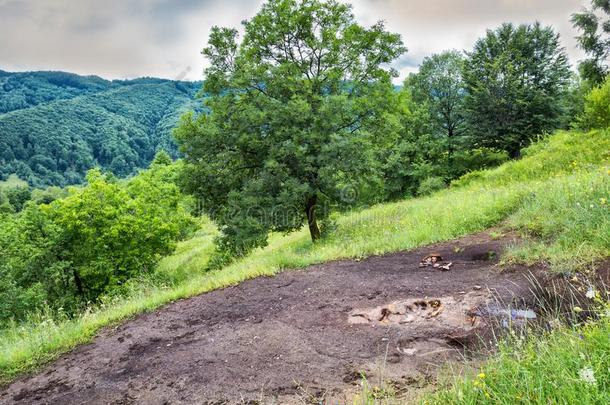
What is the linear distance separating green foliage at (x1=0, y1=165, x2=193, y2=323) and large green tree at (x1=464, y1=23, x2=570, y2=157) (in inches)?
897

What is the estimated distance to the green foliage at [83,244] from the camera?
75.0ft

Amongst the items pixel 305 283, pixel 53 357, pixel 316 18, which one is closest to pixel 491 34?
pixel 316 18

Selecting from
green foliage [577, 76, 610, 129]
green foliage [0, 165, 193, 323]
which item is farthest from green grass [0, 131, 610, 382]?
green foliage [0, 165, 193, 323]

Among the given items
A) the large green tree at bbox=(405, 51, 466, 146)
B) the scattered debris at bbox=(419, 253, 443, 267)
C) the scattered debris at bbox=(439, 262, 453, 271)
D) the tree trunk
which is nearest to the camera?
the scattered debris at bbox=(439, 262, 453, 271)

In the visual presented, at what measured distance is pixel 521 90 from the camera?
2452 cm

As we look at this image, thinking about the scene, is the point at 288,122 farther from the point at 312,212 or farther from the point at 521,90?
the point at 521,90

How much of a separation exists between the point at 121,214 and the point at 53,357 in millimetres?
21249

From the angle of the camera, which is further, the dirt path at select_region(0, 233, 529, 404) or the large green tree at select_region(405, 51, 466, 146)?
the large green tree at select_region(405, 51, 466, 146)

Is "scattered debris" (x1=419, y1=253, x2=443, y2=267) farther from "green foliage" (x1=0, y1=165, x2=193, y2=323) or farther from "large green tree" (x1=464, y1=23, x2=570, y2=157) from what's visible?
"large green tree" (x1=464, y1=23, x2=570, y2=157)

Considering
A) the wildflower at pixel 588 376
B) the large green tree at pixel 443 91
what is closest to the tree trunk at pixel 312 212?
the wildflower at pixel 588 376

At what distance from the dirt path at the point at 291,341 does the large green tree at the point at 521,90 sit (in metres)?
21.0

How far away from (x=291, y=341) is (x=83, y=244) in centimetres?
2385

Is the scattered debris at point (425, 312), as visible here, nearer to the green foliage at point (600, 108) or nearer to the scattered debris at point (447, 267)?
the scattered debris at point (447, 267)

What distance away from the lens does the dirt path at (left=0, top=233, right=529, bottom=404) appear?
4082 millimetres
